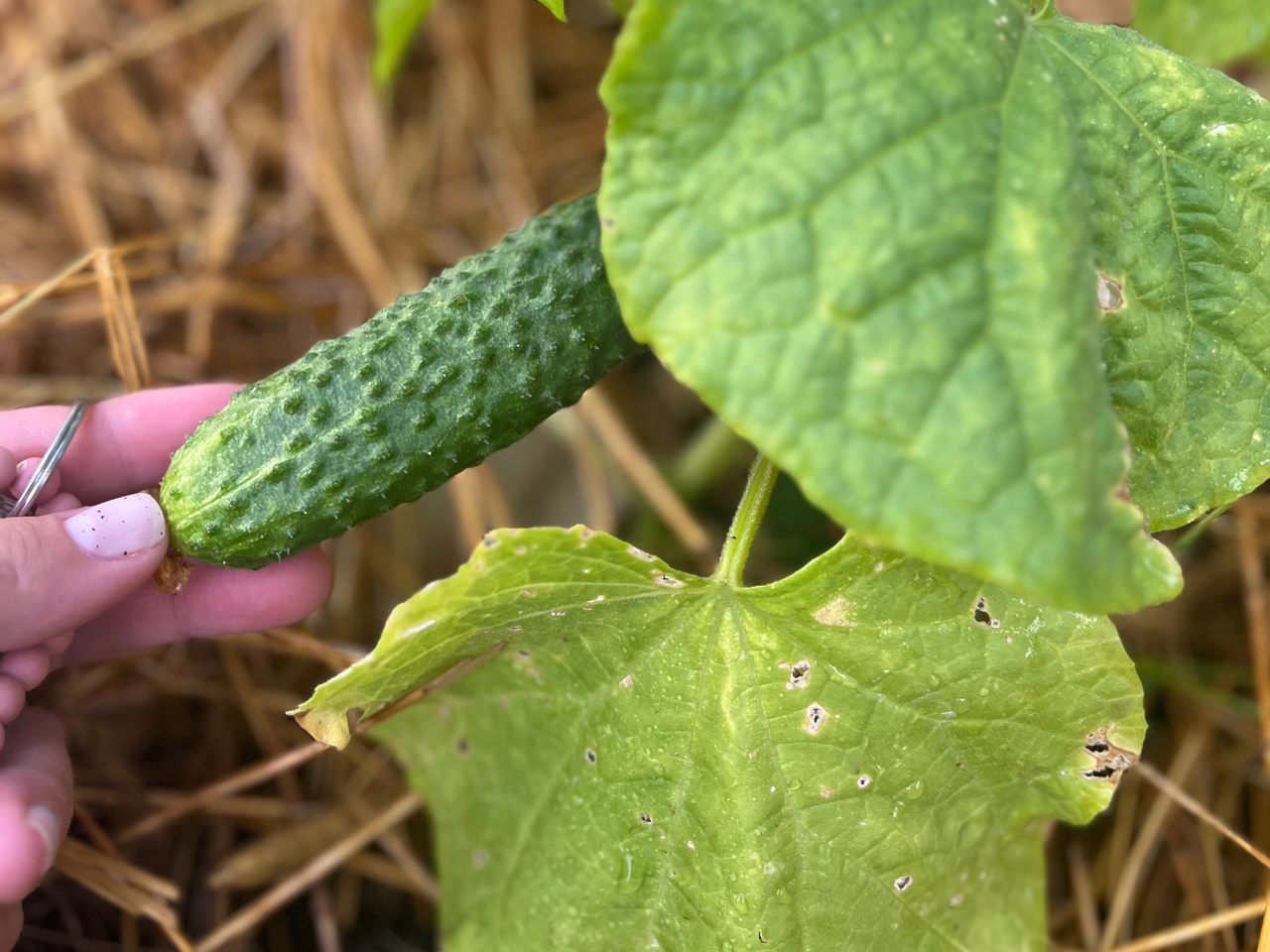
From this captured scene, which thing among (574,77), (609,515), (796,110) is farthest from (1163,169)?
(574,77)

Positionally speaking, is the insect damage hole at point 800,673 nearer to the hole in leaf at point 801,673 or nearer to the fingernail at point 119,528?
the hole in leaf at point 801,673

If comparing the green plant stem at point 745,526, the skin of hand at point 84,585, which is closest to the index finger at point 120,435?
the skin of hand at point 84,585

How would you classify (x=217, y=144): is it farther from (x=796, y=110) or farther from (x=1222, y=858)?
(x=1222, y=858)

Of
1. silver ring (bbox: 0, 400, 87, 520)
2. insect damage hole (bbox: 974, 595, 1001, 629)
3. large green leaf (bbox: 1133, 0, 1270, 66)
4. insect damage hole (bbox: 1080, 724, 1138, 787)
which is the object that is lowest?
insect damage hole (bbox: 1080, 724, 1138, 787)

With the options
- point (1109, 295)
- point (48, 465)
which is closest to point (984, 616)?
point (1109, 295)

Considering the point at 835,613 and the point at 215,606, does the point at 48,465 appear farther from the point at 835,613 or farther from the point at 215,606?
the point at 835,613

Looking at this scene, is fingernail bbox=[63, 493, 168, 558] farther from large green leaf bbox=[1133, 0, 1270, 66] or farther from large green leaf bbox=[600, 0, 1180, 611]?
large green leaf bbox=[1133, 0, 1270, 66]

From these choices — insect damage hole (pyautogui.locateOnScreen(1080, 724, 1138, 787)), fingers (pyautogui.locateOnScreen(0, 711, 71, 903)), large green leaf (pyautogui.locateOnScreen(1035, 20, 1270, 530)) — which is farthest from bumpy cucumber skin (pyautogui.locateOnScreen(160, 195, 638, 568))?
insect damage hole (pyautogui.locateOnScreen(1080, 724, 1138, 787))

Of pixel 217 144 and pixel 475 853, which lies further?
pixel 217 144
